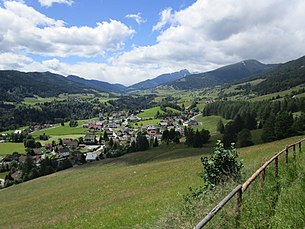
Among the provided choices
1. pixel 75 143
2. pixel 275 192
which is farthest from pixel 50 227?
pixel 75 143

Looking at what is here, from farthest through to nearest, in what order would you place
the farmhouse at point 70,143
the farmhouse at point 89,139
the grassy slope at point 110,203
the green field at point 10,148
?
1. the farmhouse at point 89,139
2. the farmhouse at point 70,143
3. the green field at point 10,148
4. the grassy slope at point 110,203

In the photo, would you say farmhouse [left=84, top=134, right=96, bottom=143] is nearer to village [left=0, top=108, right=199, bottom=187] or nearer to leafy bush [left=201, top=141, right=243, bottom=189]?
village [left=0, top=108, right=199, bottom=187]

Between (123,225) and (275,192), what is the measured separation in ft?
24.3

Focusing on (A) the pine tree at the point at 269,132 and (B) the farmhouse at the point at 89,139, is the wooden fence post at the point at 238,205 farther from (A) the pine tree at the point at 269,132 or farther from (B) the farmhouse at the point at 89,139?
(B) the farmhouse at the point at 89,139

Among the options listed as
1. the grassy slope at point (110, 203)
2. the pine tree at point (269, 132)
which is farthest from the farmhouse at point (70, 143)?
the grassy slope at point (110, 203)

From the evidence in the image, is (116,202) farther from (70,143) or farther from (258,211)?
(70,143)

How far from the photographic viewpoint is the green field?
142488mm

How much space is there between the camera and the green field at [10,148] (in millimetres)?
142488

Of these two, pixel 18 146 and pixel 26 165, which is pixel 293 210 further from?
pixel 18 146

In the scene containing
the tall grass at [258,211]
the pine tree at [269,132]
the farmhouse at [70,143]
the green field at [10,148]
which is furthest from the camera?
the farmhouse at [70,143]

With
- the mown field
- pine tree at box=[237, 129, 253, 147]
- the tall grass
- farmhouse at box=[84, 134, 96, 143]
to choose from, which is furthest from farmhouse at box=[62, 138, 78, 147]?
the tall grass

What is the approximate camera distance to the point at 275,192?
375 inches

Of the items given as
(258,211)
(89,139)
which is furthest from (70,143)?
(258,211)

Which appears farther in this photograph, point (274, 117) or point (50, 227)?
point (274, 117)
